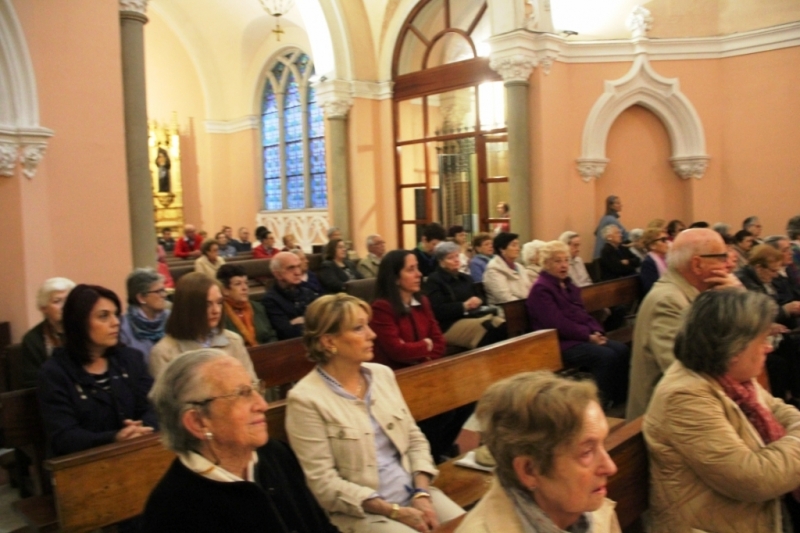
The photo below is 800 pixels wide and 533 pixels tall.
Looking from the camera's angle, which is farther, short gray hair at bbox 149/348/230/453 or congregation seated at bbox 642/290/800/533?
congregation seated at bbox 642/290/800/533

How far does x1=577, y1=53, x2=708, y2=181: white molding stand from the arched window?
6.12 m

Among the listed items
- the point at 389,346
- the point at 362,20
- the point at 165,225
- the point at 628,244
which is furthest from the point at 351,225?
the point at 389,346

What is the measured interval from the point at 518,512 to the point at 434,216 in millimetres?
9862

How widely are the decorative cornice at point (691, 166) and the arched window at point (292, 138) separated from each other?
688 cm

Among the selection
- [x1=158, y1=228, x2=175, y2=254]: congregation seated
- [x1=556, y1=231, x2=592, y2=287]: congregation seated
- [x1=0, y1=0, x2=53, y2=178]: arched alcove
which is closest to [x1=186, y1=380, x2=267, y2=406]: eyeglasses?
[x1=0, y1=0, x2=53, y2=178]: arched alcove

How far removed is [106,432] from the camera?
2762 millimetres

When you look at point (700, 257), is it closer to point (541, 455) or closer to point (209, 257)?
point (541, 455)

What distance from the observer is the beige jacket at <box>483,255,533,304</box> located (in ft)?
20.2

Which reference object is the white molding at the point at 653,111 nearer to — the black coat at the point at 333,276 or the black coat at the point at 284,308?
the black coat at the point at 333,276

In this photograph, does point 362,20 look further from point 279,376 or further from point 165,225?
point 279,376

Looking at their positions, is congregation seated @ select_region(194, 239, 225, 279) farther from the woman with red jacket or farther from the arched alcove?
Answer: the woman with red jacket

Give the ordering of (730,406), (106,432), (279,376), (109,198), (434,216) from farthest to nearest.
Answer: (434,216)
(109,198)
(279,376)
(106,432)
(730,406)

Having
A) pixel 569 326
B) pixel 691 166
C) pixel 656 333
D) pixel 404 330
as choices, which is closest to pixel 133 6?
pixel 404 330

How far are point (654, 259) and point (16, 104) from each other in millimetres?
5365
